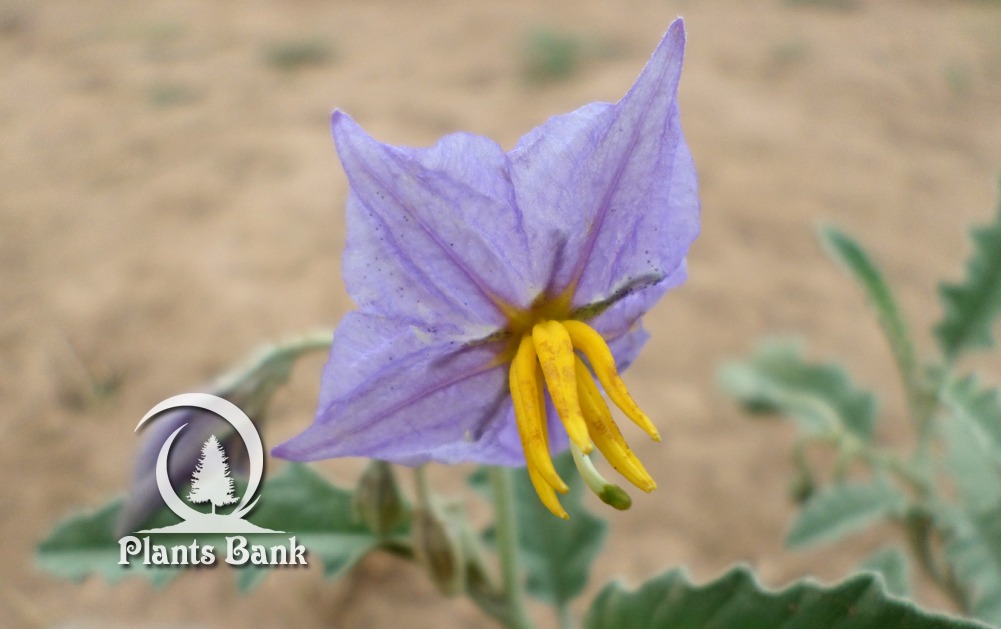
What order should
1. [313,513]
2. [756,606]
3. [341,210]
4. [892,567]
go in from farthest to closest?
[341,210]
[892,567]
[313,513]
[756,606]

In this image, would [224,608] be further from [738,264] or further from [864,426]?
[738,264]

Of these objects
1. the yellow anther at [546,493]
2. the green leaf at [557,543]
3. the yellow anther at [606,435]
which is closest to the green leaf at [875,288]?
the green leaf at [557,543]

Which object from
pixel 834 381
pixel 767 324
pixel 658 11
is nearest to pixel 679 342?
pixel 767 324

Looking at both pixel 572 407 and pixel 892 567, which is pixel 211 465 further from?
pixel 892 567

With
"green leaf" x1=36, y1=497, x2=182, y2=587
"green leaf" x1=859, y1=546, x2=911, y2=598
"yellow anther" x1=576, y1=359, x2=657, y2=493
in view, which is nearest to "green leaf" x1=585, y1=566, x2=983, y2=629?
"yellow anther" x1=576, y1=359, x2=657, y2=493

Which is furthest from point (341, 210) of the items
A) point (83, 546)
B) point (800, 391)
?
point (83, 546)

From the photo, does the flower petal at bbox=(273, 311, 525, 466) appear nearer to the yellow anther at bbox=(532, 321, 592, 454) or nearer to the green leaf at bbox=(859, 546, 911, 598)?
the yellow anther at bbox=(532, 321, 592, 454)
